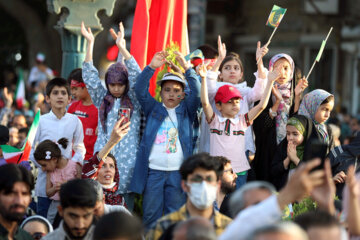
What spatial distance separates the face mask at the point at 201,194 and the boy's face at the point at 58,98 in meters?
2.71

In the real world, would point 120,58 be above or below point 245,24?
below

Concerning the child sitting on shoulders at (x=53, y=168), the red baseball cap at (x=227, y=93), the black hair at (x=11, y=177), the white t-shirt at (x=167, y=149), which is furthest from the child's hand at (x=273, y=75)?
the black hair at (x=11, y=177)

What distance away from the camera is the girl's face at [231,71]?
7.72 metres

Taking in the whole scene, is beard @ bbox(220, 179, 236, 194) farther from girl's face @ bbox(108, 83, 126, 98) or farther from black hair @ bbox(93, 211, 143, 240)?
black hair @ bbox(93, 211, 143, 240)

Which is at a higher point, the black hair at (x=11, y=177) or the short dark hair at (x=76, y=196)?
the black hair at (x=11, y=177)

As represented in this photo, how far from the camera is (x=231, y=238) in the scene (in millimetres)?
3932

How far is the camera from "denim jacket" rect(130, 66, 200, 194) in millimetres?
7031

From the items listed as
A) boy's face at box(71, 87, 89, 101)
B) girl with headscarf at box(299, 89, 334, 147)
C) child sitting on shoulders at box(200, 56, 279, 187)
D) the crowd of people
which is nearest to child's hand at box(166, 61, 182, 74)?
the crowd of people

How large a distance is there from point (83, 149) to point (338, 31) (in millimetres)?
17818

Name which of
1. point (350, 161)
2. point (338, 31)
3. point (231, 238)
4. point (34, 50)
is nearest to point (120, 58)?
point (350, 161)

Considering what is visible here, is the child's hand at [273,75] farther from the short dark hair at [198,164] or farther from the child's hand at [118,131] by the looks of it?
the short dark hair at [198,164]

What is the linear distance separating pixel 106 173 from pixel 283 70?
2162 millimetres

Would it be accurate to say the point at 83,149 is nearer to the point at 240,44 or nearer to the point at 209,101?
the point at 209,101

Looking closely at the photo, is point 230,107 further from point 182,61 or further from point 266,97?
point 182,61
